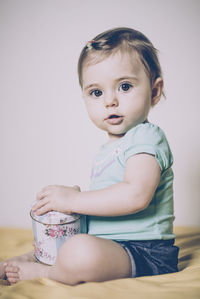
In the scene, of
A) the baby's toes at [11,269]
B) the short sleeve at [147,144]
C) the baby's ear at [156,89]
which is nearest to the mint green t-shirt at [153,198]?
the short sleeve at [147,144]

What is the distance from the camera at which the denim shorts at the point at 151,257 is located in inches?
28.7

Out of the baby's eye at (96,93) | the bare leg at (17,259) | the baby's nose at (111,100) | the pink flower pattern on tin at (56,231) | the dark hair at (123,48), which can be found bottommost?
the bare leg at (17,259)

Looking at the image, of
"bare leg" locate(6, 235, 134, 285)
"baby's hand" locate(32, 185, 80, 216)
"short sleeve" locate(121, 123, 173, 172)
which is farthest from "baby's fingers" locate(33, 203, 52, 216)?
"short sleeve" locate(121, 123, 173, 172)

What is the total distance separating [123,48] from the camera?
784mm

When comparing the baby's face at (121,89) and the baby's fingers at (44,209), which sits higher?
the baby's face at (121,89)

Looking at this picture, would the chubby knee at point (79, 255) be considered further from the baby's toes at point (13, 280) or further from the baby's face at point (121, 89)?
the baby's face at point (121, 89)

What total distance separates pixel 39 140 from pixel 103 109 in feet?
2.20

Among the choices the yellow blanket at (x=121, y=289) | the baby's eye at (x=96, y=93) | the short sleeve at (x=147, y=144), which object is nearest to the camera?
the yellow blanket at (x=121, y=289)

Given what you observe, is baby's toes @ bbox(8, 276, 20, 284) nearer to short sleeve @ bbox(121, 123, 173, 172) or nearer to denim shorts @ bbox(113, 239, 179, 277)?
denim shorts @ bbox(113, 239, 179, 277)

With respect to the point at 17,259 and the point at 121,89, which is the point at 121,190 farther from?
the point at 17,259

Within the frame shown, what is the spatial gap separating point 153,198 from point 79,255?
25 centimetres

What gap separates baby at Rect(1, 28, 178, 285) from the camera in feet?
2.23

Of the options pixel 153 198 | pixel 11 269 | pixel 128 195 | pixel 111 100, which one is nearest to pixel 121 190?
pixel 128 195

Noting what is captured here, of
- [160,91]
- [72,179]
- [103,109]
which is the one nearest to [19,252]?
[72,179]
